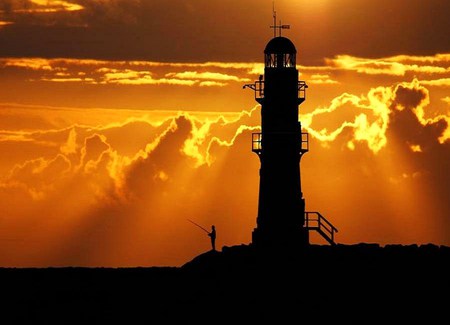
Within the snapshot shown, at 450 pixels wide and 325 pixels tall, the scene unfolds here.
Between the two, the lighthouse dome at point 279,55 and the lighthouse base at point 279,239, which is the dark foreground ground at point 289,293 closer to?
the lighthouse base at point 279,239

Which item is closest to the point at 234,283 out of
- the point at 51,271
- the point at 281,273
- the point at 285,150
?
the point at 281,273

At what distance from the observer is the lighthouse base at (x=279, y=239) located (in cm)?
8538

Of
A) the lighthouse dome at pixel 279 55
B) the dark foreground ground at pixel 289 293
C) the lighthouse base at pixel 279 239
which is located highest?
the lighthouse dome at pixel 279 55

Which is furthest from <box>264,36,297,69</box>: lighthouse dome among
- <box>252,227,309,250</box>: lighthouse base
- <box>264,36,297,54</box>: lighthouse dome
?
<box>252,227,309,250</box>: lighthouse base

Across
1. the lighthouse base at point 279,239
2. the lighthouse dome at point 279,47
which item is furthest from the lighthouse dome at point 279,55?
the lighthouse base at point 279,239

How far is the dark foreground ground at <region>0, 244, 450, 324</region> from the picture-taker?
8006 cm

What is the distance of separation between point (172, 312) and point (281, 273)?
569 cm

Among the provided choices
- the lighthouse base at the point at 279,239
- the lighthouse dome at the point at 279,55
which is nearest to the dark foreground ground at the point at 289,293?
the lighthouse base at the point at 279,239

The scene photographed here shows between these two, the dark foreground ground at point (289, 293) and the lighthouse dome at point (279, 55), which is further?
the lighthouse dome at point (279, 55)

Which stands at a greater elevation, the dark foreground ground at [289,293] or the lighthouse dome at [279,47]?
the lighthouse dome at [279,47]

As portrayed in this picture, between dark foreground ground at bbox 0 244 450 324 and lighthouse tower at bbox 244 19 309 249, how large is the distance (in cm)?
145

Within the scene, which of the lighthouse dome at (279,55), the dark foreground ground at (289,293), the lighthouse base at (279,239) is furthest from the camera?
the lighthouse dome at (279,55)

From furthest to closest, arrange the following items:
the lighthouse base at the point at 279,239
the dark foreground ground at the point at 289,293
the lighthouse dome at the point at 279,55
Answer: the lighthouse dome at the point at 279,55 → the lighthouse base at the point at 279,239 → the dark foreground ground at the point at 289,293

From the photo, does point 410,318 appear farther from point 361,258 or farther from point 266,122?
point 266,122
